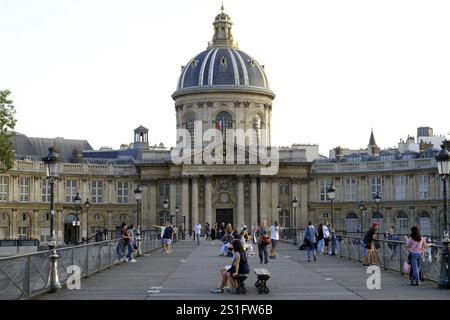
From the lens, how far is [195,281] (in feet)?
94.4

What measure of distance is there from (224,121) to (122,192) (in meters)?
13.9

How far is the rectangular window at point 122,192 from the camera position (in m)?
95.0

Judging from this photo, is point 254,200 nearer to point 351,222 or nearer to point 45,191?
point 351,222

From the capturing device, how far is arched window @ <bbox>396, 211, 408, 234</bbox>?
90.7 m

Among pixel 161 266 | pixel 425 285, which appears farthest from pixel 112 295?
pixel 161 266

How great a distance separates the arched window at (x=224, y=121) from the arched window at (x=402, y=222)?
21156 mm

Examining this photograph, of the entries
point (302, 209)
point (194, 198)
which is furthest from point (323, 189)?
point (194, 198)

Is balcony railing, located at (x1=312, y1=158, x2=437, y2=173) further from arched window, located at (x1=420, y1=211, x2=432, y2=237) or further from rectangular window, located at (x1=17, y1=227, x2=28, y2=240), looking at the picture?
rectangular window, located at (x1=17, y1=227, x2=28, y2=240)

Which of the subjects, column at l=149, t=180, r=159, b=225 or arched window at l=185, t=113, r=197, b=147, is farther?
arched window at l=185, t=113, r=197, b=147

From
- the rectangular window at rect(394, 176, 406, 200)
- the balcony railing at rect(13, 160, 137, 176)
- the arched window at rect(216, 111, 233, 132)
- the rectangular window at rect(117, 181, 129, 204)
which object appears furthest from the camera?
the arched window at rect(216, 111, 233, 132)

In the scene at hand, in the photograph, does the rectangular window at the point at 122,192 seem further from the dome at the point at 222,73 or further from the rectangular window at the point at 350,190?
the rectangular window at the point at 350,190

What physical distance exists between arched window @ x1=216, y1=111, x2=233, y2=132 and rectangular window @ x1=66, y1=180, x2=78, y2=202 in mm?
17080

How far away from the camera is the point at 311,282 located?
28.2 metres

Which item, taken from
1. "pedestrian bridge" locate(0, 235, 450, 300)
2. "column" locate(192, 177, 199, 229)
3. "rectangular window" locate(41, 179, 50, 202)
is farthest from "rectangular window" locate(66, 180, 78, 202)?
"pedestrian bridge" locate(0, 235, 450, 300)
